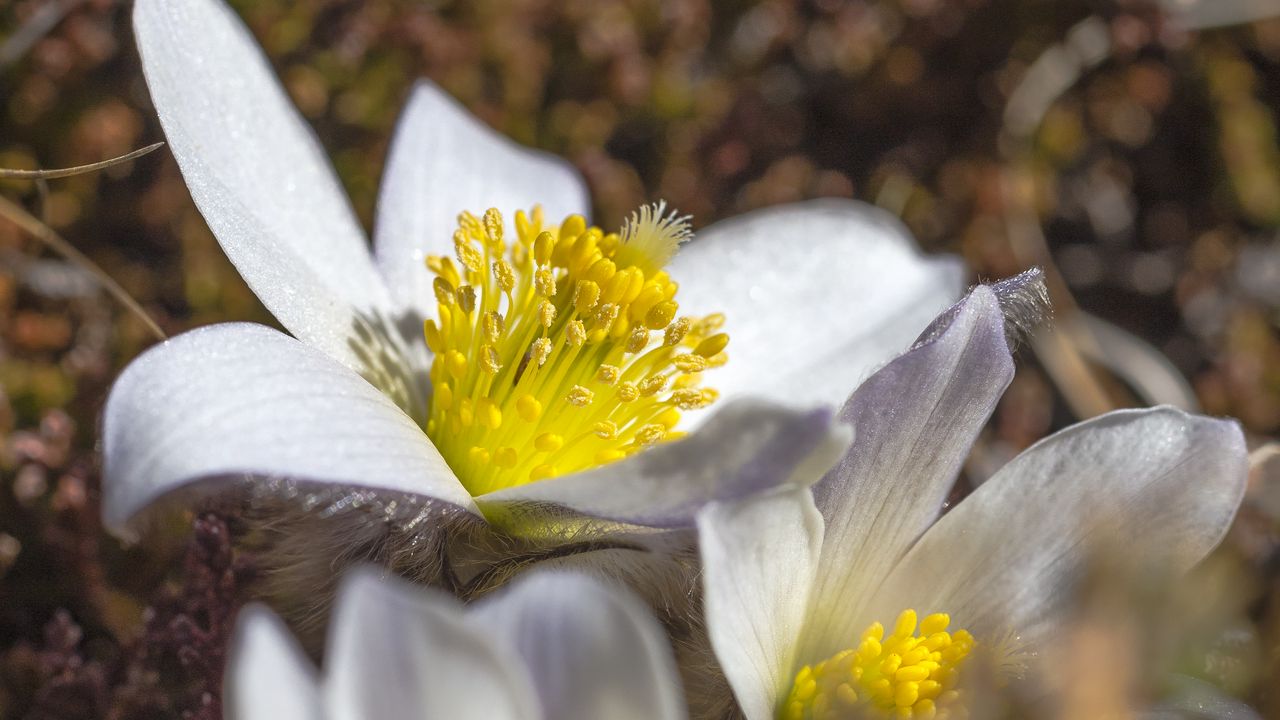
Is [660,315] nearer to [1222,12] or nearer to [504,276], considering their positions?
[504,276]

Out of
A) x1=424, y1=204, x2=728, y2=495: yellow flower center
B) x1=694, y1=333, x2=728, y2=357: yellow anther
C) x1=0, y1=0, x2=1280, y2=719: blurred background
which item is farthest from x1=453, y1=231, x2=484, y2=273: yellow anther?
x1=0, y1=0, x2=1280, y2=719: blurred background

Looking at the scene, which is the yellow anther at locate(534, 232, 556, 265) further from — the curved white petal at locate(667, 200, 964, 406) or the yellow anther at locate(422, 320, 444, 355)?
the curved white petal at locate(667, 200, 964, 406)

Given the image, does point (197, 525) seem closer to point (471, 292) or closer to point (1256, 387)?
point (471, 292)

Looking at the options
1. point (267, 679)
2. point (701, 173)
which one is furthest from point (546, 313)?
point (701, 173)

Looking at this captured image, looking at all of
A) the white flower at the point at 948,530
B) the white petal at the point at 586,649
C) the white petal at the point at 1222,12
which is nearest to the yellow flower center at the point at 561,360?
the white flower at the point at 948,530

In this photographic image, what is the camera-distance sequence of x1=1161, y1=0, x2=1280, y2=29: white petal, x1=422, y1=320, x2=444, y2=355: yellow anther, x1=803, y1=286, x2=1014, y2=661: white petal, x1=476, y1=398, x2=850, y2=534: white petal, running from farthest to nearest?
1. x1=1161, y1=0, x2=1280, y2=29: white petal
2. x1=422, y1=320, x2=444, y2=355: yellow anther
3. x1=803, y1=286, x2=1014, y2=661: white petal
4. x1=476, y1=398, x2=850, y2=534: white petal

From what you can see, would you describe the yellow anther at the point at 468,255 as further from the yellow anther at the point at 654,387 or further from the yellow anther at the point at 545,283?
the yellow anther at the point at 654,387
